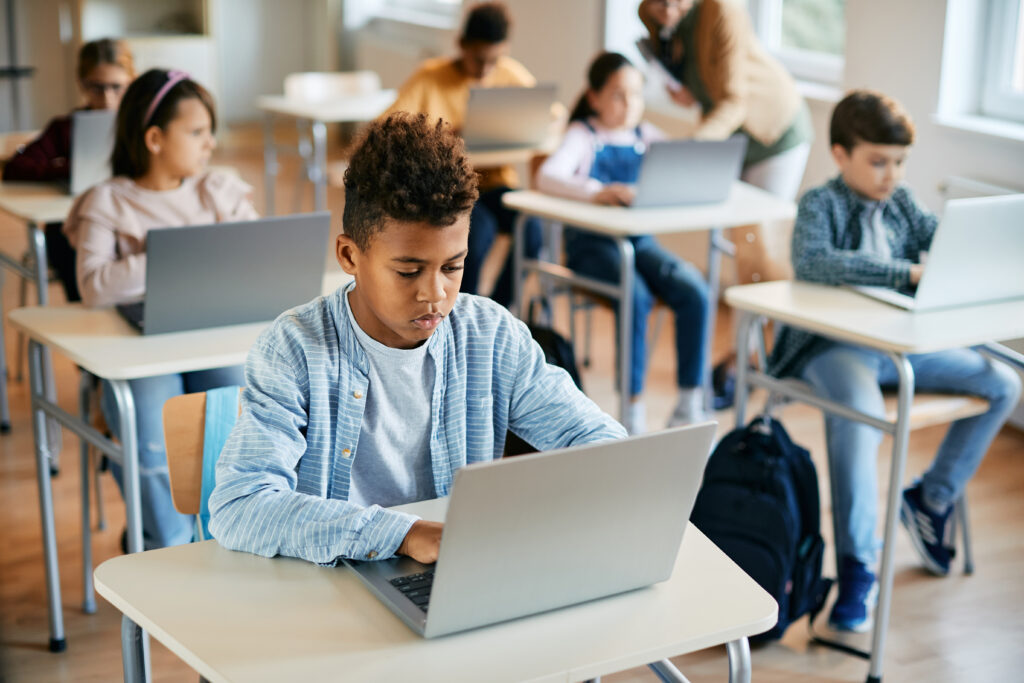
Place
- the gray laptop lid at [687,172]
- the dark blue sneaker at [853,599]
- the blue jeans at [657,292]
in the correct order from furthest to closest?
the blue jeans at [657,292]
the gray laptop lid at [687,172]
the dark blue sneaker at [853,599]

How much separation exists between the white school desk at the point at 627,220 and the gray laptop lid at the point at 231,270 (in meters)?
0.98

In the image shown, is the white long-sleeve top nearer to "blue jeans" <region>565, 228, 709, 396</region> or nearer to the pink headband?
"blue jeans" <region>565, 228, 709, 396</region>

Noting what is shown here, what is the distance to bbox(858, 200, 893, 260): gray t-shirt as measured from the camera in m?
2.54

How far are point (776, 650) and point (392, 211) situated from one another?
4.54 ft

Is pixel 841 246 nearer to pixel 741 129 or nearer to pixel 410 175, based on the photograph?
pixel 741 129

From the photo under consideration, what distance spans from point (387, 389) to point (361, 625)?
36cm

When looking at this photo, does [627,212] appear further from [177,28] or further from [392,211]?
[177,28]

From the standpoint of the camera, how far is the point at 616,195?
310 cm

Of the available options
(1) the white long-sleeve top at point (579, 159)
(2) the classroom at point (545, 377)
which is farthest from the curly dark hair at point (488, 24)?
(1) the white long-sleeve top at point (579, 159)

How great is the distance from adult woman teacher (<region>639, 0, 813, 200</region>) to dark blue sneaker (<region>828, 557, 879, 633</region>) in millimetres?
1563

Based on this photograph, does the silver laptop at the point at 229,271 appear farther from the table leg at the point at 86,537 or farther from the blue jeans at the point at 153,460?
the table leg at the point at 86,537

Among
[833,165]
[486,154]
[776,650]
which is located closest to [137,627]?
[776,650]

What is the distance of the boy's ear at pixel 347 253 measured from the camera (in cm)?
140

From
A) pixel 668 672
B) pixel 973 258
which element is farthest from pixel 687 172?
pixel 668 672
